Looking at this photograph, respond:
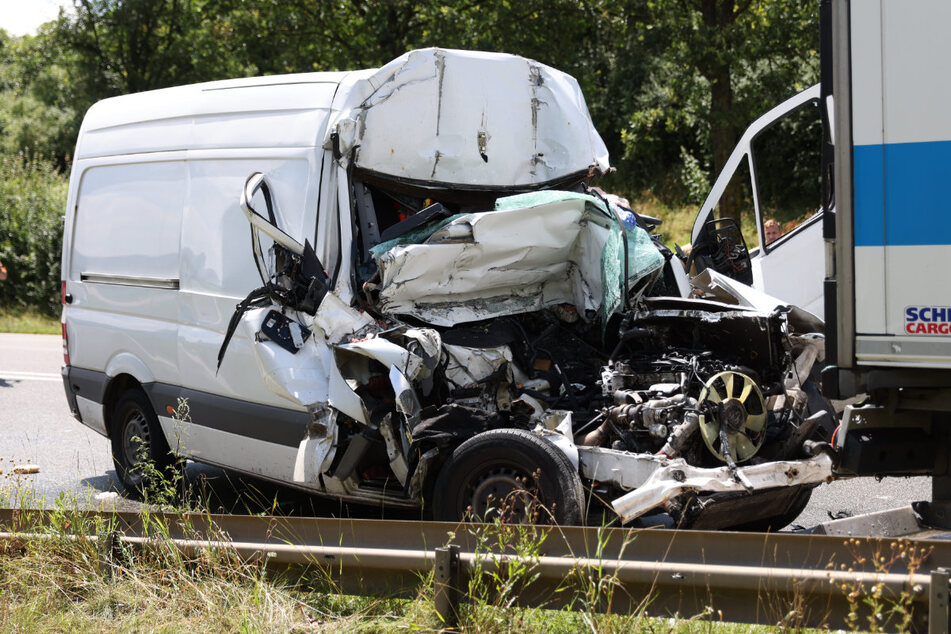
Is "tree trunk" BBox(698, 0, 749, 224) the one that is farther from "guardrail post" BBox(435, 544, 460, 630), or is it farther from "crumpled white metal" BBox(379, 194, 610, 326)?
"guardrail post" BBox(435, 544, 460, 630)

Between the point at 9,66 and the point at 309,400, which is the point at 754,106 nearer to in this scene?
the point at 309,400

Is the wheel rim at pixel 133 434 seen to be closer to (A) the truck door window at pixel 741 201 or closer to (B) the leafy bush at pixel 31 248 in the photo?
(A) the truck door window at pixel 741 201

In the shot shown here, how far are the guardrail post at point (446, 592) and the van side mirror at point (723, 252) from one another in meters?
4.32

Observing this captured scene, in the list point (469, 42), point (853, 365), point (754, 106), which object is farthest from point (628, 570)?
point (469, 42)

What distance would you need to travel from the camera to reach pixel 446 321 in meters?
5.65

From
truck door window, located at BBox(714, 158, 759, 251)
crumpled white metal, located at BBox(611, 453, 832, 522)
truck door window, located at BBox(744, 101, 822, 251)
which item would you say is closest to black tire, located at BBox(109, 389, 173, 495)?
crumpled white metal, located at BBox(611, 453, 832, 522)

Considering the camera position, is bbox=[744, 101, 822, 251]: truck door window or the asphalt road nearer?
the asphalt road

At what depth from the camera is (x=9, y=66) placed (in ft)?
149

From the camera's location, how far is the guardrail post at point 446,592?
3742 mm

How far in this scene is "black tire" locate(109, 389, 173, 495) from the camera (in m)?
6.93

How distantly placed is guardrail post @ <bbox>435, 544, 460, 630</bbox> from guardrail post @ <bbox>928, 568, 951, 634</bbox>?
1.62 meters

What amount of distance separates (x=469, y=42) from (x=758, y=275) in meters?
14.8

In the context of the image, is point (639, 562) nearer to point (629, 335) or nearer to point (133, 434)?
point (629, 335)

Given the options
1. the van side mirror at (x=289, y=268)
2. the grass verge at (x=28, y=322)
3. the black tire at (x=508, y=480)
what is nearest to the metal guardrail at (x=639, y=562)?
the black tire at (x=508, y=480)
